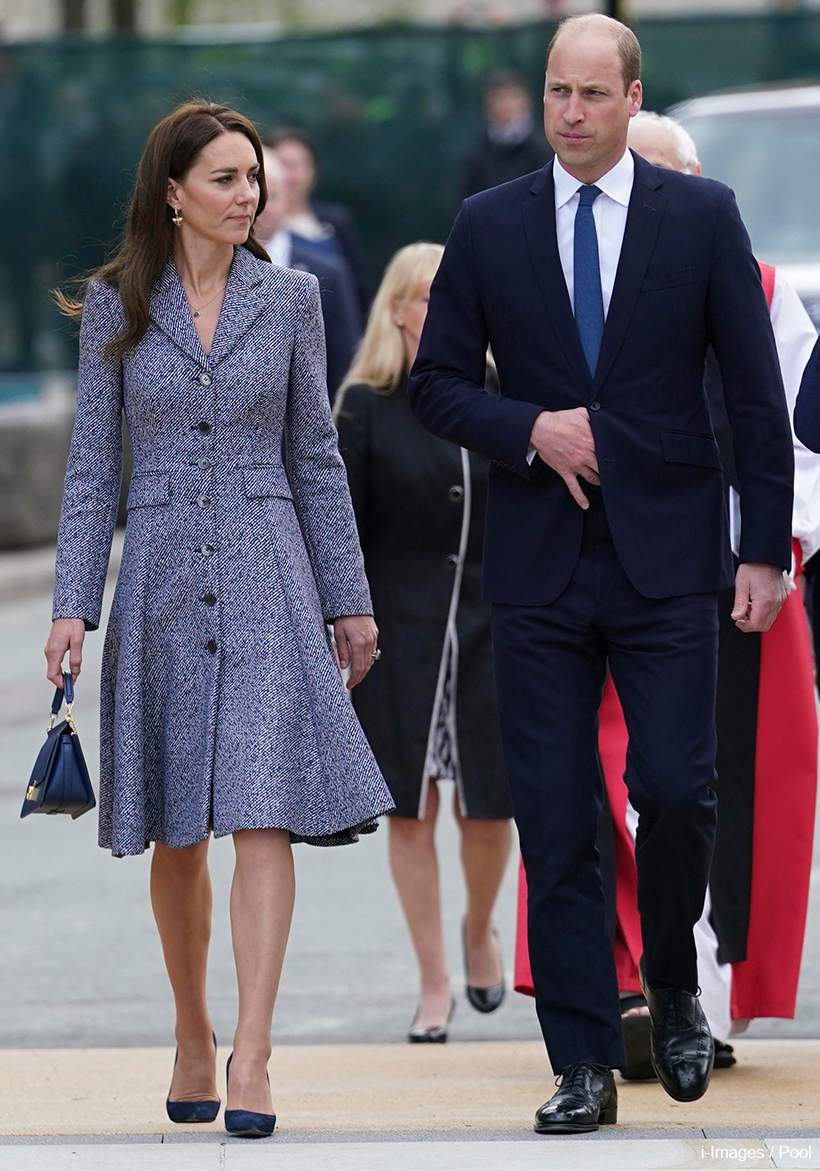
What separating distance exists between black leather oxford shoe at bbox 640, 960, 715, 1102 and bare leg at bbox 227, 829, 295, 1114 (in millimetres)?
719

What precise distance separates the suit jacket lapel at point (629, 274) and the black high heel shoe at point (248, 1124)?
58.6 inches

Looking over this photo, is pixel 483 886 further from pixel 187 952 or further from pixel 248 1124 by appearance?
pixel 248 1124

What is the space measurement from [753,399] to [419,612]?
1900 mm

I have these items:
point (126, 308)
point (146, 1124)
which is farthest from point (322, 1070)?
point (126, 308)

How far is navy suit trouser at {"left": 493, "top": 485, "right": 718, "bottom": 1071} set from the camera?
13.5ft

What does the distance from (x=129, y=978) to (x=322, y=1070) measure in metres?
1.29

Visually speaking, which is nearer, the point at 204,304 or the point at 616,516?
the point at 616,516

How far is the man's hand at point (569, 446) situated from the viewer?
13.5 feet

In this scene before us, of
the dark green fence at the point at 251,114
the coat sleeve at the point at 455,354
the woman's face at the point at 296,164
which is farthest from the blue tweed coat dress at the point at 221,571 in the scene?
the dark green fence at the point at 251,114

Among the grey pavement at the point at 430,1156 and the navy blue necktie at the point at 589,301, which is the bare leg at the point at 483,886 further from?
the grey pavement at the point at 430,1156

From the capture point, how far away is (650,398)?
4.14 metres

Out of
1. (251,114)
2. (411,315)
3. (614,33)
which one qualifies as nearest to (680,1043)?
(614,33)

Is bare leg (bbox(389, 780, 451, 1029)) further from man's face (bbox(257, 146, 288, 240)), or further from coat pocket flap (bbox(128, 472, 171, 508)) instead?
man's face (bbox(257, 146, 288, 240))

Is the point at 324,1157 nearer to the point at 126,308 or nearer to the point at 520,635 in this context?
the point at 520,635
